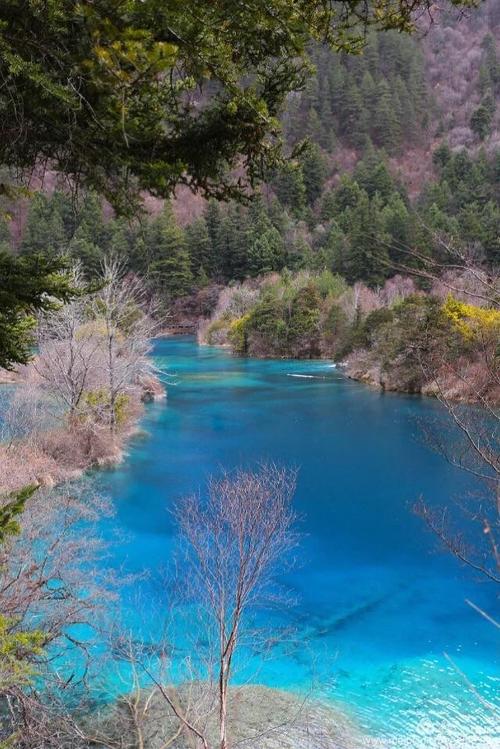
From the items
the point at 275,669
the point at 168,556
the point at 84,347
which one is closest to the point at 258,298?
the point at 84,347

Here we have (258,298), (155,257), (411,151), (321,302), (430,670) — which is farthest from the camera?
(411,151)

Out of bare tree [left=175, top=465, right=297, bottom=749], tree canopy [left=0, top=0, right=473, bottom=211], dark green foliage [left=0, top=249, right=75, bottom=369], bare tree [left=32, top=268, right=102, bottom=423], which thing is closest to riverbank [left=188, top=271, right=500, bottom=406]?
bare tree [left=32, top=268, right=102, bottom=423]

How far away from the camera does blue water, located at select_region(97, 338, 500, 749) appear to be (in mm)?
10312

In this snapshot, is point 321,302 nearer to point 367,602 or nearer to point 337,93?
point 367,602

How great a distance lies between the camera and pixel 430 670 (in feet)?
36.1

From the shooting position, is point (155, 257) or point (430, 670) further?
point (155, 257)

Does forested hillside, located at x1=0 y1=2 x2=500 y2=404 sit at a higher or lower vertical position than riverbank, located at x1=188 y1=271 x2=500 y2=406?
higher

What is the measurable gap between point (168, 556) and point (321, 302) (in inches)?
1654

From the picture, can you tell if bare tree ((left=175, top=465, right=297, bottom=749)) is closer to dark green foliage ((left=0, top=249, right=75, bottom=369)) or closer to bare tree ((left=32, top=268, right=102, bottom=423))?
dark green foliage ((left=0, top=249, right=75, bottom=369))

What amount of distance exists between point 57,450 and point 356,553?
10.9m

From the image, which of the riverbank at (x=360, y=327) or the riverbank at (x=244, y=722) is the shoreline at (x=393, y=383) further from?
the riverbank at (x=244, y=722)

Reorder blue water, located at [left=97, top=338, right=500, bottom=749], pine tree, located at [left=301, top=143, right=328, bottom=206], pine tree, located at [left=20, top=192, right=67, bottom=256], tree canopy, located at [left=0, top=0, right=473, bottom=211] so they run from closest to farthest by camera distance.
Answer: tree canopy, located at [left=0, top=0, right=473, bottom=211]
blue water, located at [left=97, top=338, right=500, bottom=749]
pine tree, located at [left=20, top=192, right=67, bottom=256]
pine tree, located at [left=301, top=143, right=328, bottom=206]

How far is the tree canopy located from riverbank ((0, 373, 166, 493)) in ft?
48.2

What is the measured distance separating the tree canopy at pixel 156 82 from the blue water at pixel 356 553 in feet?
10.4
